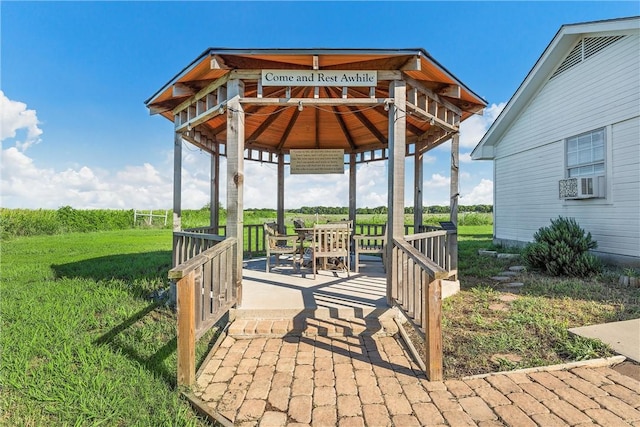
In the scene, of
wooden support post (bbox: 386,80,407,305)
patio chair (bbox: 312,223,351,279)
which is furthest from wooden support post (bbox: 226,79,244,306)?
wooden support post (bbox: 386,80,407,305)

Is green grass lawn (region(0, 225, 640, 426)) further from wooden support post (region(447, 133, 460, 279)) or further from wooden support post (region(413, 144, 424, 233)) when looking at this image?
wooden support post (region(413, 144, 424, 233))

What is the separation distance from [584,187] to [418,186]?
4.22 m

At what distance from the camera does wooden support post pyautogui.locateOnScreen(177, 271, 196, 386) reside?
2555mm

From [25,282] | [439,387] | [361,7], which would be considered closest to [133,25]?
[361,7]

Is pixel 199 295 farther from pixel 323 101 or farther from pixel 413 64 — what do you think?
pixel 413 64

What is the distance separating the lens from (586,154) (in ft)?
26.0

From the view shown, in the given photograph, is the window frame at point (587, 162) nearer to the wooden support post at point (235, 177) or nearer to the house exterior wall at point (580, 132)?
the house exterior wall at point (580, 132)

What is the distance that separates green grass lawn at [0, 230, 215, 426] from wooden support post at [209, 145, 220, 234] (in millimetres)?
1569

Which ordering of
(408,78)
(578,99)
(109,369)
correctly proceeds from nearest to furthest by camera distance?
(109,369)
(408,78)
(578,99)

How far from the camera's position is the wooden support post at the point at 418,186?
285 inches

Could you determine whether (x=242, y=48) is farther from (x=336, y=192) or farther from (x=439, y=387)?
(x=336, y=192)

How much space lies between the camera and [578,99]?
810 cm

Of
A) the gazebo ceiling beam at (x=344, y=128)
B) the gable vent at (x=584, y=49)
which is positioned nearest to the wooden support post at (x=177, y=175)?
the gazebo ceiling beam at (x=344, y=128)

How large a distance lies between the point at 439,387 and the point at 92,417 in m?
2.60
